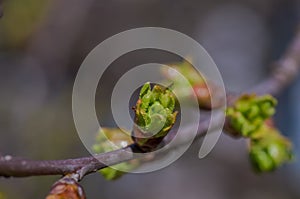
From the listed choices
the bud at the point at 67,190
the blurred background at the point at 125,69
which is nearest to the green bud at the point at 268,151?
the bud at the point at 67,190

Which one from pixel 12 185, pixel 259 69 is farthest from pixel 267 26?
pixel 12 185

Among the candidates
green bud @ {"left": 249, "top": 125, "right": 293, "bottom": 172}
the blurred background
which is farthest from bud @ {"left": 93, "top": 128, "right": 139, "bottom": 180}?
the blurred background

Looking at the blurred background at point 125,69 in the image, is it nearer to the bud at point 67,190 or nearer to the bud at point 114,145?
the bud at point 114,145

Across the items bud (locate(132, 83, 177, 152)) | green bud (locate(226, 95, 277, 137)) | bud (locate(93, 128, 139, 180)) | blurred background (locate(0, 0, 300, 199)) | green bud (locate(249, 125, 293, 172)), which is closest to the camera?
bud (locate(132, 83, 177, 152))

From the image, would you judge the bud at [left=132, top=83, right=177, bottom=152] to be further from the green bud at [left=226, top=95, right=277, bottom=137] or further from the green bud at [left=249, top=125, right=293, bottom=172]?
the green bud at [left=249, top=125, right=293, bottom=172]

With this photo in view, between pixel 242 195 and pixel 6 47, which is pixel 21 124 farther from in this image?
pixel 242 195
